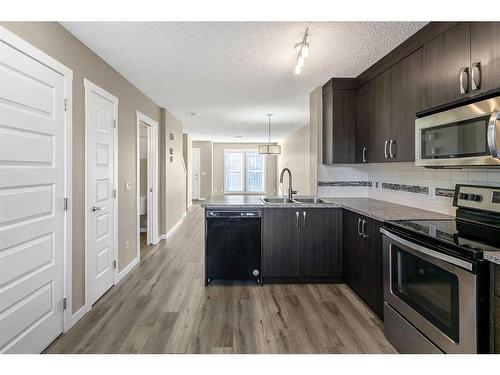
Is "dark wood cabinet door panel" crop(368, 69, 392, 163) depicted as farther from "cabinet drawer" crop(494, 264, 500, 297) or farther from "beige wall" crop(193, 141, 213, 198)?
"beige wall" crop(193, 141, 213, 198)

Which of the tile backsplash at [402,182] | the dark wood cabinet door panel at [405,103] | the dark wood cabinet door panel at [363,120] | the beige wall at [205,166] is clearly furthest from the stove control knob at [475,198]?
the beige wall at [205,166]

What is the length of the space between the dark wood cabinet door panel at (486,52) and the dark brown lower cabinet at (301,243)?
1852 millimetres

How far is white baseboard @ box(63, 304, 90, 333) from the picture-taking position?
2373 mm

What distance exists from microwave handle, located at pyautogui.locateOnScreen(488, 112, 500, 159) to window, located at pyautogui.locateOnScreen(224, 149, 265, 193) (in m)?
10.8

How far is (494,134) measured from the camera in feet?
4.88

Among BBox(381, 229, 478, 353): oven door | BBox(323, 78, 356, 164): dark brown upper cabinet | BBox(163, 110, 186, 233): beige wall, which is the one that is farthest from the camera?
BBox(163, 110, 186, 233): beige wall

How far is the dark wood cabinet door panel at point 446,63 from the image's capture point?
1930mm

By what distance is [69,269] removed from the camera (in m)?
2.40

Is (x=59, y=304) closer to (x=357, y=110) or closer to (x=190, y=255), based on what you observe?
(x=190, y=255)

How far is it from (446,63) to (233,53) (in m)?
1.74

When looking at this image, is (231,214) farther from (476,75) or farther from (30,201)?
(476,75)

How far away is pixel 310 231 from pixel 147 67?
2.48 meters

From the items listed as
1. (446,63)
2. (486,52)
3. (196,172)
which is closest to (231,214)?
(446,63)

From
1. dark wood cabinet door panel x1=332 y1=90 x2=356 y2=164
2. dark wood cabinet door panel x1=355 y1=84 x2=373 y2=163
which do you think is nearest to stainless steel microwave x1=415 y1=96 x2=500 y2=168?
dark wood cabinet door panel x1=355 y1=84 x2=373 y2=163
